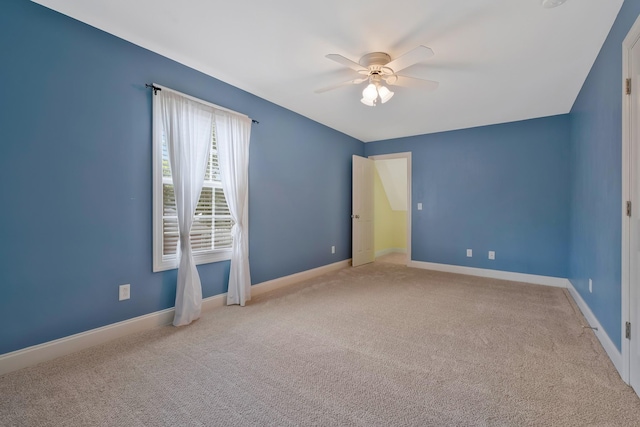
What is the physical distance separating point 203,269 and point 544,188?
187 inches

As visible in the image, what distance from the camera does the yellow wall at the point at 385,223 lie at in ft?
21.9

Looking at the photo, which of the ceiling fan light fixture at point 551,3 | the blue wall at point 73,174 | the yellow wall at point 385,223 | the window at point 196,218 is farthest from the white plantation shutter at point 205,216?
the yellow wall at point 385,223

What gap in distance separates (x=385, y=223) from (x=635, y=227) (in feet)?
17.3

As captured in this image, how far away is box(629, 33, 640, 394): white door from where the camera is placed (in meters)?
1.66

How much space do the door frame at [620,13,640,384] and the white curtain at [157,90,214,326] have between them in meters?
3.21

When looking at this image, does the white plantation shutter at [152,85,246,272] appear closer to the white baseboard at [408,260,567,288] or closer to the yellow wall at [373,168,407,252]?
the white baseboard at [408,260,567,288]

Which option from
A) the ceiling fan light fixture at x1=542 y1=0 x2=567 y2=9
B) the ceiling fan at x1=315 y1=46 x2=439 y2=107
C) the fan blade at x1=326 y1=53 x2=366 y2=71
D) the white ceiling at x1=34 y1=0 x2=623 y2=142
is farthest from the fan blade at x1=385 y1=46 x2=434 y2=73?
the ceiling fan light fixture at x1=542 y1=0 x2=567 y2=9

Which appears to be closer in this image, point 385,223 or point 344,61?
point 344,61

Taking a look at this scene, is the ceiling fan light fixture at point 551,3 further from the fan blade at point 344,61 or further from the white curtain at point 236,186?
the white curtain at point 236,186

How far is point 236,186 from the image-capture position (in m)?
3.18

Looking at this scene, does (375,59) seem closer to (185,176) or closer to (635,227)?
(185,176)

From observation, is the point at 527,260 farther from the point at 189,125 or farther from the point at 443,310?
the point at 189,125

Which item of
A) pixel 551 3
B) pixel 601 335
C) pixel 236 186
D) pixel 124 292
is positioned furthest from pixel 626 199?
pixel 124 292

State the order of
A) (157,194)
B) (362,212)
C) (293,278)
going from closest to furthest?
(157,194) < (293,278) < (362,212)
